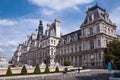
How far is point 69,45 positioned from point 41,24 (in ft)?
124

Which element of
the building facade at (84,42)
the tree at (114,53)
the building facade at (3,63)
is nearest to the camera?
the tree at (114,53)

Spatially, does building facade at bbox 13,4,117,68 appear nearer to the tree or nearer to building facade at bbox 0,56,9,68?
the tree

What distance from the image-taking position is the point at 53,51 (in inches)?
3004

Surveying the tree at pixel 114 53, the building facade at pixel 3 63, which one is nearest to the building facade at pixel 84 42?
the tree at pixel 114 53

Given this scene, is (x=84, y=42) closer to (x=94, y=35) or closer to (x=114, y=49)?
(x=94, y=35)

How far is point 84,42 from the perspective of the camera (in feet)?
198

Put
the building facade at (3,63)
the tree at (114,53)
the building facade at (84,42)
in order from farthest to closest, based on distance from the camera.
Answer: the building facade at (84,42) → the building facade at (3,63) → the tree at (114,53)

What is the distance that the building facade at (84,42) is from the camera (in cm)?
5390

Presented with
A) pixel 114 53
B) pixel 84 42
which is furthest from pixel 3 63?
pixel 114 53

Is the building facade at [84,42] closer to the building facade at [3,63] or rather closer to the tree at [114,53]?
the tree at [114,53]

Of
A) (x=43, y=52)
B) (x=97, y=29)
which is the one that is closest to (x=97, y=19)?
(x=97, y=29)

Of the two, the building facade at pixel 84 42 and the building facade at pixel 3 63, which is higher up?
the building facade at pixel 84 42

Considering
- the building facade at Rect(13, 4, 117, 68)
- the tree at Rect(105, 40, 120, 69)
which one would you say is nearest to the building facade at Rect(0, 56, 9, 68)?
the building facade at Rect(13, 4, 117, 68)

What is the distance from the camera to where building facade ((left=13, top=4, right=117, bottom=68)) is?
2122 inches
